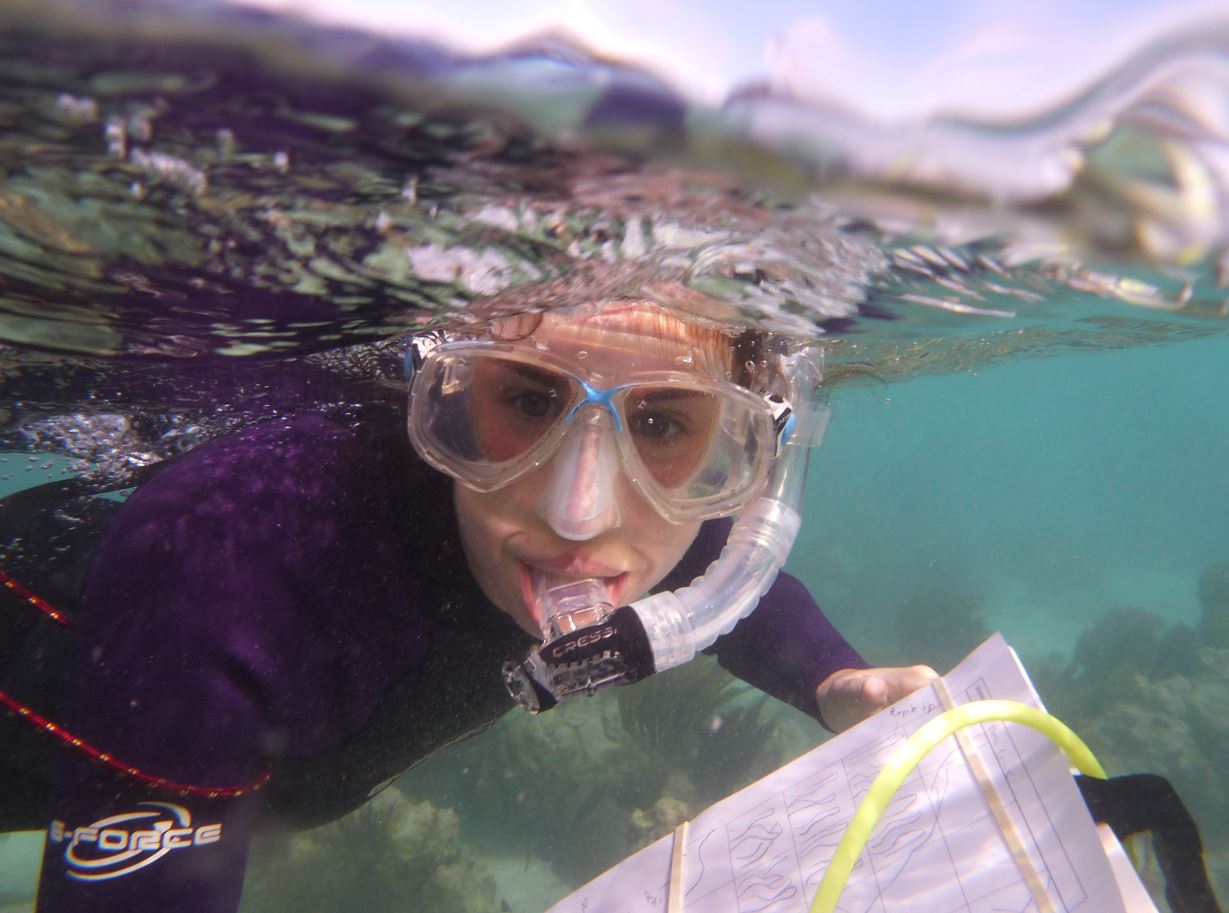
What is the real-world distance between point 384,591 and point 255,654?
0.54 meters

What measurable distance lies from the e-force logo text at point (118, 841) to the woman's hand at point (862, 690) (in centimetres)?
221

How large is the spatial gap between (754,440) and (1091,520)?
177 feet

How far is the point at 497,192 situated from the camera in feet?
5.81

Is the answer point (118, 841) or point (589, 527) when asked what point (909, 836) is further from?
point (118, 841)

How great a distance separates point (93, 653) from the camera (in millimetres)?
1589

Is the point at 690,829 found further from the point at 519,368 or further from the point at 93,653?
the point at 93,653

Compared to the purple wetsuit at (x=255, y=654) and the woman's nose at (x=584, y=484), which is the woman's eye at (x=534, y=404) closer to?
the woman's nose at (x=584, y=484)

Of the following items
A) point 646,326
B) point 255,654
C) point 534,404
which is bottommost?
point 255,654

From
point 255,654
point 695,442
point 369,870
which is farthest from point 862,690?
point 369,870

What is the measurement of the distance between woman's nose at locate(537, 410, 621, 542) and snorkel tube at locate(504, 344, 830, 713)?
0.73ft

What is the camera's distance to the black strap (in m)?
1.44

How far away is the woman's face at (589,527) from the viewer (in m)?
2.13

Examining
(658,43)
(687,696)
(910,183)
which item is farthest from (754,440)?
(687,696)

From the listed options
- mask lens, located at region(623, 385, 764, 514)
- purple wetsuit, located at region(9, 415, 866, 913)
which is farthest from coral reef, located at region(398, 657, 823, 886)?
mask lens, located at region(623, 385, 764, 514)
